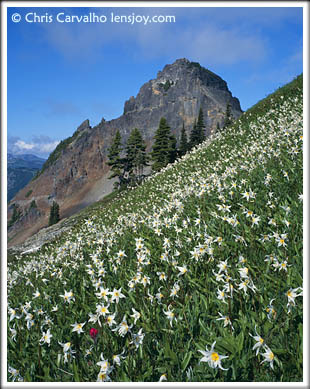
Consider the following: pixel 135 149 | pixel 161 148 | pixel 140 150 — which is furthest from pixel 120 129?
pixel 161 148

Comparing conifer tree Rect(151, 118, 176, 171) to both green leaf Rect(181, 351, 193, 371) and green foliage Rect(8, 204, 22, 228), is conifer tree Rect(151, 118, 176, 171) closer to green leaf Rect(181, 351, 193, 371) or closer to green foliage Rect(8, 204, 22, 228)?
green leaf Rect(181, 351, 193, 371)

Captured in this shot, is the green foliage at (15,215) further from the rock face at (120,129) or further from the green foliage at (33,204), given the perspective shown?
the green foliage at (33,204)

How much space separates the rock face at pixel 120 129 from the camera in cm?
14088

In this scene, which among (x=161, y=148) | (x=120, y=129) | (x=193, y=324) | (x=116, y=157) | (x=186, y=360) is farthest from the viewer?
(x=120, y=129)

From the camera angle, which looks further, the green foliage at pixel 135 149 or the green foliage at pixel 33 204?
the green foliage at pixel 33 204

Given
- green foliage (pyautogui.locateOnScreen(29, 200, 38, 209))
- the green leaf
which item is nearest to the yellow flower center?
the green leaf

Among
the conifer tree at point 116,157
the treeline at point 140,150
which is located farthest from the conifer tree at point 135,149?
the conifer tree at point 116,157

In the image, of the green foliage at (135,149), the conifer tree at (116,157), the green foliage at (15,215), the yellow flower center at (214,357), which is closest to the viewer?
the yellow flower center at (214,357)

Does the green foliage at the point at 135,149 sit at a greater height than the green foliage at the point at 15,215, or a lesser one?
greater

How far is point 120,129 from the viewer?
535ft

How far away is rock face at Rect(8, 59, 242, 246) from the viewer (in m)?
141

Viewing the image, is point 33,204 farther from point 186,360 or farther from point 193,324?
point 186,360

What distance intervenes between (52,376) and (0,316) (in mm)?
799

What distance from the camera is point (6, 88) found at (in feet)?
10.4
